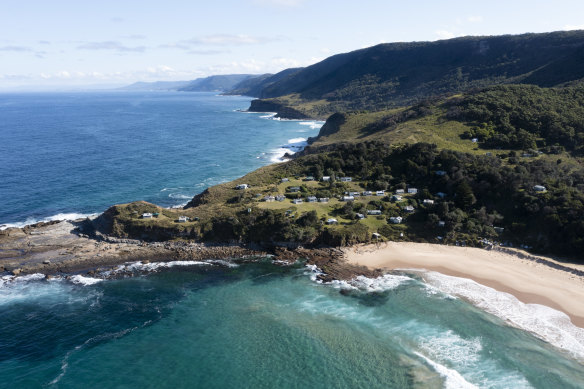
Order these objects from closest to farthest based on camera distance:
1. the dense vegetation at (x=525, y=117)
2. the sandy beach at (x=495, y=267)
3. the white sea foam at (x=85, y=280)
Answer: the sandy beach at (x=495, y=267) < the white sea foam at (x=85, y=280) < the dense vegetation at (x=525, y=117)

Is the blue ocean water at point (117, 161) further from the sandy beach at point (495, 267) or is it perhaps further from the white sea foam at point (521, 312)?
the white sea foam at point (521, 312)

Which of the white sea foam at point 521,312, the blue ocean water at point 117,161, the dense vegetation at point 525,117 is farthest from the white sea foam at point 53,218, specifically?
the dense vegetation at point 525,117

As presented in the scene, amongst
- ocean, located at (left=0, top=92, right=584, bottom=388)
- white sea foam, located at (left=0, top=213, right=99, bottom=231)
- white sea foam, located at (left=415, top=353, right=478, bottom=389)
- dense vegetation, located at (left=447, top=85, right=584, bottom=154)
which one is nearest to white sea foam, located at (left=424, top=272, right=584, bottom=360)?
ocean, located at (left=0, top=92, right=584, bottom=388)

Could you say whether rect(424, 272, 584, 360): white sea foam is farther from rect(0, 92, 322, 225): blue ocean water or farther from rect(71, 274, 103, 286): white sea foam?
rect(0, 92, 322, 225): blue ocean water

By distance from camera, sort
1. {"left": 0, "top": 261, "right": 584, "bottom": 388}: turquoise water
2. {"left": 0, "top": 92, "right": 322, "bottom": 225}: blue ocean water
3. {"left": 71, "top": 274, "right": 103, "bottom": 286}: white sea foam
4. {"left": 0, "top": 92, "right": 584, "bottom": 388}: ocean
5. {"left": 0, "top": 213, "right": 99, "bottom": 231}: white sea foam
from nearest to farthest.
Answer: {"left": 0, "top": 261, "right": 584, "bottom": 388}: turquoise water < {"left": 0, "top": 92, "right": 584, "bottom": 388}: ocean < {"left": 71, "top": 274, "right": 103, "bottom": 286}: white sea foam < {"left": 0, "top": 213, "right": 99, "bottom": 231}: white sea foam < {"left": 0, "top": 92, "right": 322, "bottom": 225}: blue ocean water

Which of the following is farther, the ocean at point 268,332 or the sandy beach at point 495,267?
the sandy beach at point 495,267

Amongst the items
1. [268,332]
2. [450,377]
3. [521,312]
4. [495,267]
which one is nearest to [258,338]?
[268,332]
